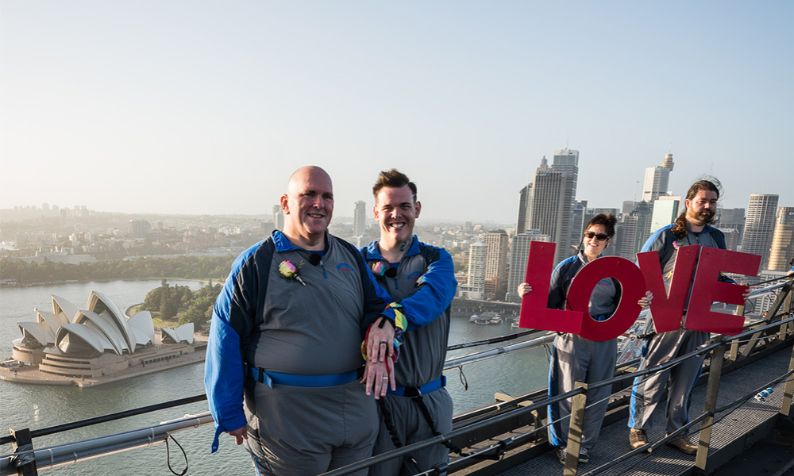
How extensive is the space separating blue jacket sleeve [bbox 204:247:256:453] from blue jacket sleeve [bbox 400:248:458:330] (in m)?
0.51

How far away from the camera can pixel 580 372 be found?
232cm

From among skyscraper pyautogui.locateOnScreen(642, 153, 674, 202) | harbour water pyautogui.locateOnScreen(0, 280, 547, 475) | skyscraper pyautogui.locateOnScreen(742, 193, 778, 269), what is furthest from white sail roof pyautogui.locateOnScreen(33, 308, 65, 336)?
skyscraper pyautogui.locateOnScreen(642, 153, 674, 202)

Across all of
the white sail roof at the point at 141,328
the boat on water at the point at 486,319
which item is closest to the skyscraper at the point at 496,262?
the boat on water at the point at 486,319

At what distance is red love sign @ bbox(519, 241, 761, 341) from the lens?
2322mm

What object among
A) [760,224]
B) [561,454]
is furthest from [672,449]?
[760,224]

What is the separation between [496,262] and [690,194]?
4868 cm

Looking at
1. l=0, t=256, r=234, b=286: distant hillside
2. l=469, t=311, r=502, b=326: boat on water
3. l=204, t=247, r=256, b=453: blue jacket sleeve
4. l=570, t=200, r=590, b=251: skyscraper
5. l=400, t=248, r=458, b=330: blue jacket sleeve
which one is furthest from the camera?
l=570, t=200, r=590, b=251: skyscraper

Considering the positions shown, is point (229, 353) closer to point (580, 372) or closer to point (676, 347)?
point (580, 372)

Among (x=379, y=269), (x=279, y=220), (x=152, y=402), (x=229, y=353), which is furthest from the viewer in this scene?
(x=152, y=402)

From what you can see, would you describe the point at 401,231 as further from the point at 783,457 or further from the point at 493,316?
the point at 493,316

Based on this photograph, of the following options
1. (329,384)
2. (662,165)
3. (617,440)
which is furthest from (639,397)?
(662,165)

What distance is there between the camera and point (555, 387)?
241 centimetres

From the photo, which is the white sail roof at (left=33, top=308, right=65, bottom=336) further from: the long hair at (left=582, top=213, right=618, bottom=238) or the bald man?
the long hair at (left=582, top=213, right=618, bottom=238)

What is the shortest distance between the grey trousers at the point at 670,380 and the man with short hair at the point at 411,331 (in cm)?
147
